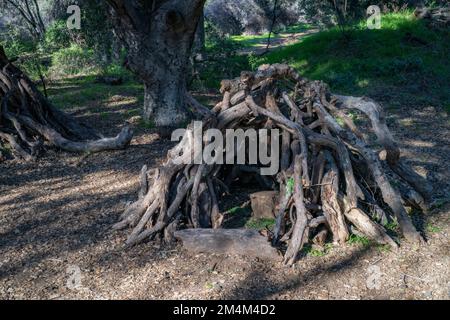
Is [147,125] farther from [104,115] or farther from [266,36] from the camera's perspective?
[266,36]

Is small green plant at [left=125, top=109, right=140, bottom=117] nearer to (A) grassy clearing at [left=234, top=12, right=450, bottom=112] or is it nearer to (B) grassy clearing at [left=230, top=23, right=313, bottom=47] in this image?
(A) grassy clearing at [left=234, top=12, right=450, bottom=112]

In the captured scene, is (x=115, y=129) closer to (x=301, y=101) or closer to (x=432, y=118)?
(x=301, y=101)

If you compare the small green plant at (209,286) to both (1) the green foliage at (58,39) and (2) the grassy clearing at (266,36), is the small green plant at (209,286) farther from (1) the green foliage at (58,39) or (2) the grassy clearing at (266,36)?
(1) the green foliage at (58,39)

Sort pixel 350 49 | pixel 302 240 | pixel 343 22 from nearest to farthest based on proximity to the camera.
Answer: pixel 302 240 < pixel 350 49 < pixel 343 22

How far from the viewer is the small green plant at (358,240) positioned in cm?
425

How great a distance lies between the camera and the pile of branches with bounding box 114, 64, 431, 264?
4309 millimetres

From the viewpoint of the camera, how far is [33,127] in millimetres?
7746

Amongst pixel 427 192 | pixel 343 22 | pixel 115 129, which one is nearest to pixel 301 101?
pixel 427 192

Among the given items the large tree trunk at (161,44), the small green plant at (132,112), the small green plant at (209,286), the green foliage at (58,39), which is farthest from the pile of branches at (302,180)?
the green foliage at (58,39)

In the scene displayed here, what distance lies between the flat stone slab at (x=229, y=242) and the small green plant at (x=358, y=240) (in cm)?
66

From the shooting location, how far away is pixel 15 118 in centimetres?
776

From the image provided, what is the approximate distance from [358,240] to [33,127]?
5380 mm

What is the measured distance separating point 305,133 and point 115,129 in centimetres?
494

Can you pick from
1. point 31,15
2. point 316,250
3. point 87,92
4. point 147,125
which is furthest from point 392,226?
point 31,15
